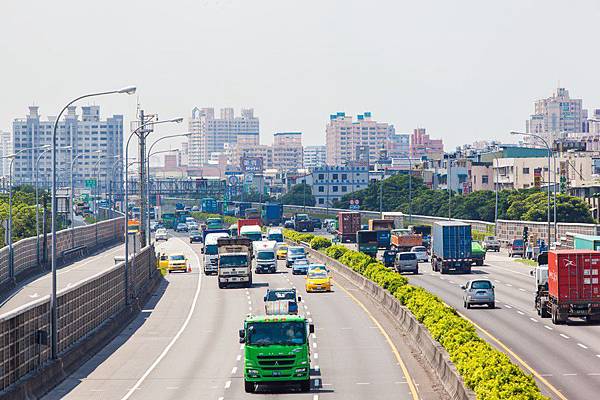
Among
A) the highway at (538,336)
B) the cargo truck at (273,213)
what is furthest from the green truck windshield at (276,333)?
the cargo truck at (273,213)

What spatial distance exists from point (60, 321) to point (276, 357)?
9662mm

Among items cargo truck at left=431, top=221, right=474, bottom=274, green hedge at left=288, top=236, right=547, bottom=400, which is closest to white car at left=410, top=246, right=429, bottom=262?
cargo truck at left=431, top=221, right=474, bottom=274

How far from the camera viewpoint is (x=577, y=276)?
49.8 meters

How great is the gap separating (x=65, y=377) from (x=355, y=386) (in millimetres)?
9602

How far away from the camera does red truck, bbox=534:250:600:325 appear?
163ft

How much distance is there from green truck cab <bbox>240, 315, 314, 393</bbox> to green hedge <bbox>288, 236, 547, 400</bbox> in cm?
418

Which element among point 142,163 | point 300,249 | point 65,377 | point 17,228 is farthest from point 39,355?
point 17,228

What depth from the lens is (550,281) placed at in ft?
170

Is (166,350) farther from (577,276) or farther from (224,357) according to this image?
(577,276)

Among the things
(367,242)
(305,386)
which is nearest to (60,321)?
(305,386)

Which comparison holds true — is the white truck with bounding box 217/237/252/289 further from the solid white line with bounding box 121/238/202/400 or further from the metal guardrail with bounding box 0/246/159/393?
the metal guardrail with bounding box 0/246/159/393

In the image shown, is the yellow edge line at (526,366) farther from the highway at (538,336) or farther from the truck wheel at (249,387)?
the truck wheel at (249,387)

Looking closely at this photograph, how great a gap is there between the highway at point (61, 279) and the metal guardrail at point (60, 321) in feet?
38.3

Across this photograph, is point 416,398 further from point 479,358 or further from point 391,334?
point 391,334
